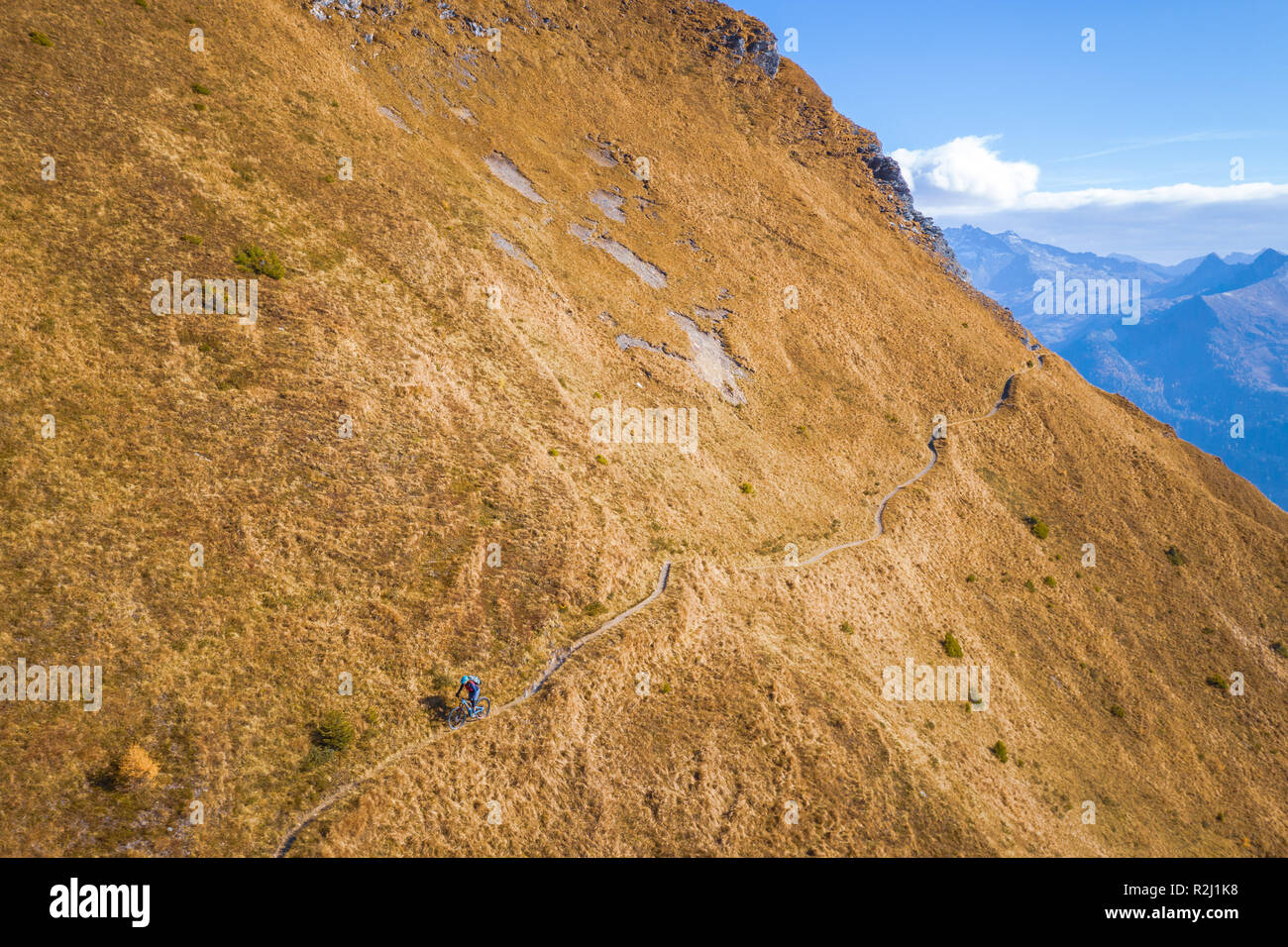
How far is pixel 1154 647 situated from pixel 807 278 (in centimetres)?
6170

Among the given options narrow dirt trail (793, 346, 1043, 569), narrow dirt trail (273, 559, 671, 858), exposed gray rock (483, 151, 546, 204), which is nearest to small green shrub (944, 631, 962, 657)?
narrow dirt trail (793, 346, 1043, 569)

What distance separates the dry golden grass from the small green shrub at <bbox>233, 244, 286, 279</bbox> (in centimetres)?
67

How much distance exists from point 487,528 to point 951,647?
4096 centimetres

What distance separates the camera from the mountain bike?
2728cm

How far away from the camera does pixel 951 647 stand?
2015 inches

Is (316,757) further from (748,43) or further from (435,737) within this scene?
(748,43)

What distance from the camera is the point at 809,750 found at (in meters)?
32.1

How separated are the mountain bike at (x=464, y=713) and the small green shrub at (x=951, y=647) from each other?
135 ft

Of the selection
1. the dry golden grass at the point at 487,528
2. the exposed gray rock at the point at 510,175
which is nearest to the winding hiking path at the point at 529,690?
the dry golden grass at the point at 487,528

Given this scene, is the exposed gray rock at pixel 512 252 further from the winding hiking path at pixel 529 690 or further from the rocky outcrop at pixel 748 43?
the rocky outcrop at pixel 748 43

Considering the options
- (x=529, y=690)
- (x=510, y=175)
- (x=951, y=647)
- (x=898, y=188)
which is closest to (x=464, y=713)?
(x=529, y=690)

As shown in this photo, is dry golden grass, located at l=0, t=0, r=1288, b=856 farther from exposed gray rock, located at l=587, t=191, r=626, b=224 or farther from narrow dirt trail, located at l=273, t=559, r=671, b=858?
exposed gray rock, located at l=587, t=191, r=626, b=224

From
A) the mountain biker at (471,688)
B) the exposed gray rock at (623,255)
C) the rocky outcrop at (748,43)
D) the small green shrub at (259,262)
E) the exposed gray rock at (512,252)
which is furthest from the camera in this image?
the rocky outcrop at (748,43)

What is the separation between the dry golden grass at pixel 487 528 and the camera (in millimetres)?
25344
